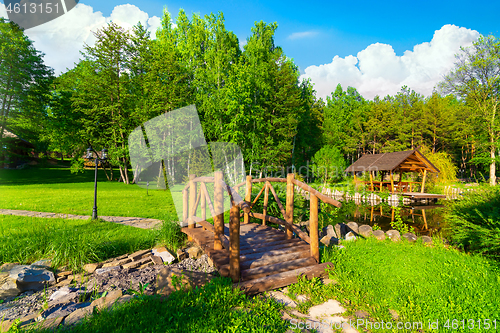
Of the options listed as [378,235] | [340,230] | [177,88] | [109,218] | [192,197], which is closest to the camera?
[192,197]

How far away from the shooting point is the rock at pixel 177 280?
3.34 meters

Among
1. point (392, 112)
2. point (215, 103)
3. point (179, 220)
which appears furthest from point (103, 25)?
point (392, 112)

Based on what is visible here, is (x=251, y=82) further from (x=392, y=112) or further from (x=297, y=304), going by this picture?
(x=392, y=112)

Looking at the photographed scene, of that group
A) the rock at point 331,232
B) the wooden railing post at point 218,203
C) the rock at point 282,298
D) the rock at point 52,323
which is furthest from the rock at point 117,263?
the rock at point 331,232

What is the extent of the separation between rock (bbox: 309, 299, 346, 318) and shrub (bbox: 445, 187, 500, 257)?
367 centimetres

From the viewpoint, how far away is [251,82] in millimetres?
20453

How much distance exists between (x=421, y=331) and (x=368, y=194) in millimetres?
18528

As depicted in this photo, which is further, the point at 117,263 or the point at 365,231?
the point at 365,231

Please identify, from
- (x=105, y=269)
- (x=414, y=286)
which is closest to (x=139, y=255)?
(x=105, y=269)

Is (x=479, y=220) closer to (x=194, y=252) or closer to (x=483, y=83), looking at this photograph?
(x=194, y=252)

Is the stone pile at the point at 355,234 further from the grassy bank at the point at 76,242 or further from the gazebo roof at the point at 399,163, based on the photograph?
the gazebo roof at the point at 399,163

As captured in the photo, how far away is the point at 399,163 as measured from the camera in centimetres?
1833

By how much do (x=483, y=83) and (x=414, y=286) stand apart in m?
30.6

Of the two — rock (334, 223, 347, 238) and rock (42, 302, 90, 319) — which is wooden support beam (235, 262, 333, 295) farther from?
rock (334, 223, 347, 238)
